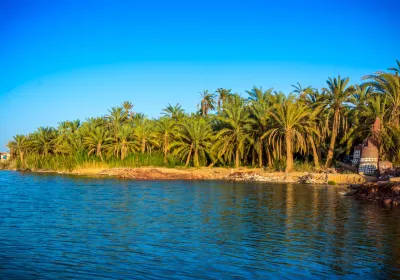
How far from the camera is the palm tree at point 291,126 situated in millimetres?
46844

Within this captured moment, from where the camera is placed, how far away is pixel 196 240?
14.3 metres

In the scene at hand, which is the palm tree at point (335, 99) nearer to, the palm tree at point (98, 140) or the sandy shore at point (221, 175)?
the sandy shore at point (221, 175)

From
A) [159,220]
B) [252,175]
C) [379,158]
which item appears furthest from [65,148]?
[159,220]

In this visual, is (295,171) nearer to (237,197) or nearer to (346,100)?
(346,100)

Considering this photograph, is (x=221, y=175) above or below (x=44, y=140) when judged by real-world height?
below

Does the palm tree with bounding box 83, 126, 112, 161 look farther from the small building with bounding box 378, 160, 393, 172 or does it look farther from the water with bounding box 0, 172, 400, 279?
the water with bounding box 0, 172, 400, 279

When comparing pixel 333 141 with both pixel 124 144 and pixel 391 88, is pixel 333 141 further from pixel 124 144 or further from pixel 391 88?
pixel 124 144

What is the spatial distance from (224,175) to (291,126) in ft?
33.2

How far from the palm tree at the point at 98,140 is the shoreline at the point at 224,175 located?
5.02 metres

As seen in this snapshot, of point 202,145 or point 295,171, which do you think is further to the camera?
point 202,145

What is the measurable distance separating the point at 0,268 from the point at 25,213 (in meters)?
9.67

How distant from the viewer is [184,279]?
394 inches

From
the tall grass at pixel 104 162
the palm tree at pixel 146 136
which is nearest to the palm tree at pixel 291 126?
the tall grass at pixel 104 162

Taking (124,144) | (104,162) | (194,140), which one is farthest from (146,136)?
(194,140)
